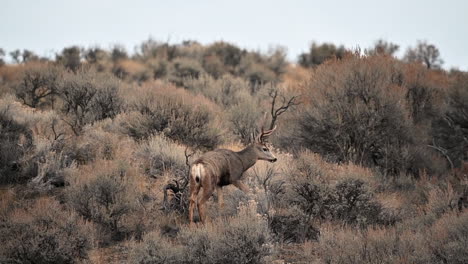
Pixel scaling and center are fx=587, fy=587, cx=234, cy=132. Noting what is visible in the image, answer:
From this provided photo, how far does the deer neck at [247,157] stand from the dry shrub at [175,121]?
465 cm

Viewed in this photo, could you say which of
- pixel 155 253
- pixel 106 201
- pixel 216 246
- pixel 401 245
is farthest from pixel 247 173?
pixel 401 245

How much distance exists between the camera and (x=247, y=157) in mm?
12461

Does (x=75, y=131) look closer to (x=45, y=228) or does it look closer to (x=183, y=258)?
(x=45, y=228)

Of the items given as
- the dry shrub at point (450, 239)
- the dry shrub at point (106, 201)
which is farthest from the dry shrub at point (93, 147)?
the dry shrub at point (450, 239)

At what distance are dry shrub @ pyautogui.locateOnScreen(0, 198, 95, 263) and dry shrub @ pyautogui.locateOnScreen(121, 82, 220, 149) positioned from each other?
636 centimetres

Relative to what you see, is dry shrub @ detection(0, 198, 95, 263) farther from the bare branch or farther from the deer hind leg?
the bare branch

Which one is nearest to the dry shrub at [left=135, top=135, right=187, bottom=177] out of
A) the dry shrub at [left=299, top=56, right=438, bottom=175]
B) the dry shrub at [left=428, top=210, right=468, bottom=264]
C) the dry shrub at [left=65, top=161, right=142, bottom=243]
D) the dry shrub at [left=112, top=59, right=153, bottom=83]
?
the dry shrub at [left=65, top=161, right=142, bottom=243]

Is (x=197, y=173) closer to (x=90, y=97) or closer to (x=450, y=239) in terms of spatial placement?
(x=450, y=239)

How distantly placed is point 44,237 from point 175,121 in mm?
7569

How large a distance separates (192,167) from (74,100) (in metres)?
10.1

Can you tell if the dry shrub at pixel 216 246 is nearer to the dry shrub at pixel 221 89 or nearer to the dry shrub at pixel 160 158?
the dry shrub at pixel 160 158

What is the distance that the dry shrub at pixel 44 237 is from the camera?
9875 mm

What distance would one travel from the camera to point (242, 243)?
9922mm

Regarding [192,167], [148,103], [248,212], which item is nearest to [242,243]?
[248,212]
